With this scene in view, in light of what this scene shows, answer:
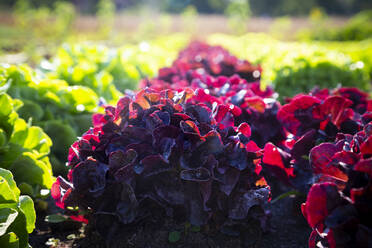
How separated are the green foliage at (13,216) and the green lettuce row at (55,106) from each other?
3.65 ft

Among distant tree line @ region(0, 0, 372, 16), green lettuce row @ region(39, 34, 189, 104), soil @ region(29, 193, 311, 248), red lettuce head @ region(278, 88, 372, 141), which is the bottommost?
distant tree line @ region(0, 0, 372, 16)

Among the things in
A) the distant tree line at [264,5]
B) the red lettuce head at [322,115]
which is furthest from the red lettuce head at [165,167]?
the distant tree line at [264,5]

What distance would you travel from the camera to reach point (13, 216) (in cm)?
151

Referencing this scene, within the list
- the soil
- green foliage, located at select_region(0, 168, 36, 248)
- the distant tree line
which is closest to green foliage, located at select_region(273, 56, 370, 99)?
the soil

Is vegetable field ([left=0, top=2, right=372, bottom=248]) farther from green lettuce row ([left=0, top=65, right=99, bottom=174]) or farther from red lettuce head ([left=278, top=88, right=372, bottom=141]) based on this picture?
green lettuce row ([left=0, top=65, right=99, bottom=174])

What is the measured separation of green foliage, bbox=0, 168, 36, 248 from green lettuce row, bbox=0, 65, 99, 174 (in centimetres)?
111

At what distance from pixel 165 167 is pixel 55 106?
1.53 meters

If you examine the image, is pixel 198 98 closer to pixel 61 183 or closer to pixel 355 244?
pixel 61 183

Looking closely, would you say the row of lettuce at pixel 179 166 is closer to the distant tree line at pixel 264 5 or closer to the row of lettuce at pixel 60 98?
the row of lettuce at pixel 60 98

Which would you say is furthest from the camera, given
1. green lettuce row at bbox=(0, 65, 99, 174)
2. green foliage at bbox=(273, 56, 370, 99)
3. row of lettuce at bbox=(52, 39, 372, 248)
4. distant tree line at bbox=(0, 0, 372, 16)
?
distant tree line at bbox=(0, 0, 372, 16)

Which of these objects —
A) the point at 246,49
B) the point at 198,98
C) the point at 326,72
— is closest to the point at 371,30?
the point at 246,49

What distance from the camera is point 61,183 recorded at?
6.34ft

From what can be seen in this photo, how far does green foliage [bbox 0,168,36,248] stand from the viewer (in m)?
1.50

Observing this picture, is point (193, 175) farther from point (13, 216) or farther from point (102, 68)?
point (102, 68)
